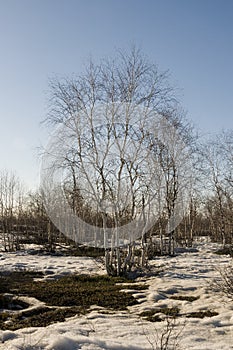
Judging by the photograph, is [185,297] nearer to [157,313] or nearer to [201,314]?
[157,313]

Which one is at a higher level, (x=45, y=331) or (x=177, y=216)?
(x=177, y=216)

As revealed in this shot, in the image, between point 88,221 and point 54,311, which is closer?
point 54,311

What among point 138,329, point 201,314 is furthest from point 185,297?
point 138,329

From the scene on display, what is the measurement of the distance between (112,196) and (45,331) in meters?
7.94

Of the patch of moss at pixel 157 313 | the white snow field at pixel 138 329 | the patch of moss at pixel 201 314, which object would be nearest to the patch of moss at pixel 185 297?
the white snow field at pixel 138 329

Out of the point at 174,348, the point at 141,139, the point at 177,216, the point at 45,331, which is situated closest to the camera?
the point at 174,348

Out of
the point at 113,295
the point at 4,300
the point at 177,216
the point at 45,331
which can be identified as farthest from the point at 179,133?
the point at 45,331

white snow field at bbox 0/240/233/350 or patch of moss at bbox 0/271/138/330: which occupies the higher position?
white snow field at bbox 0/240/233/350

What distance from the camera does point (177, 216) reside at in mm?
25062

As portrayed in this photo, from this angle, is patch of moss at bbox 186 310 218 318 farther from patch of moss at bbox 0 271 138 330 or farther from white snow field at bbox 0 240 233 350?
patch of moss at bbox 0 271 138 330

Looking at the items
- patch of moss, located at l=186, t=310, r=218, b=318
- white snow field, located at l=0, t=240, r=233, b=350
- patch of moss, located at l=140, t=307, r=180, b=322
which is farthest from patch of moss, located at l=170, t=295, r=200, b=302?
patch of moss, located at l=186, t=310, r=218, b=318

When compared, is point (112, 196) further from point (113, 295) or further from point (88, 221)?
point (88, 221)

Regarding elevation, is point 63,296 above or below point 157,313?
below

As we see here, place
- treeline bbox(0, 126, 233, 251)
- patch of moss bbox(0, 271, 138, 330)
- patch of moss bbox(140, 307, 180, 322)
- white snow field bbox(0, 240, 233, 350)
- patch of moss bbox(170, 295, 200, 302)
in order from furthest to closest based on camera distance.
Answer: treeline bbox(0, 126, 233, 251) < patch of moss bbox(170, 295, 200, 302) < patch of moss bbox(0, 271, 138, 330) < patch of moss bbox(140, 307, 180, 322) < white snow field bbox(0, 240, 233, 350)
